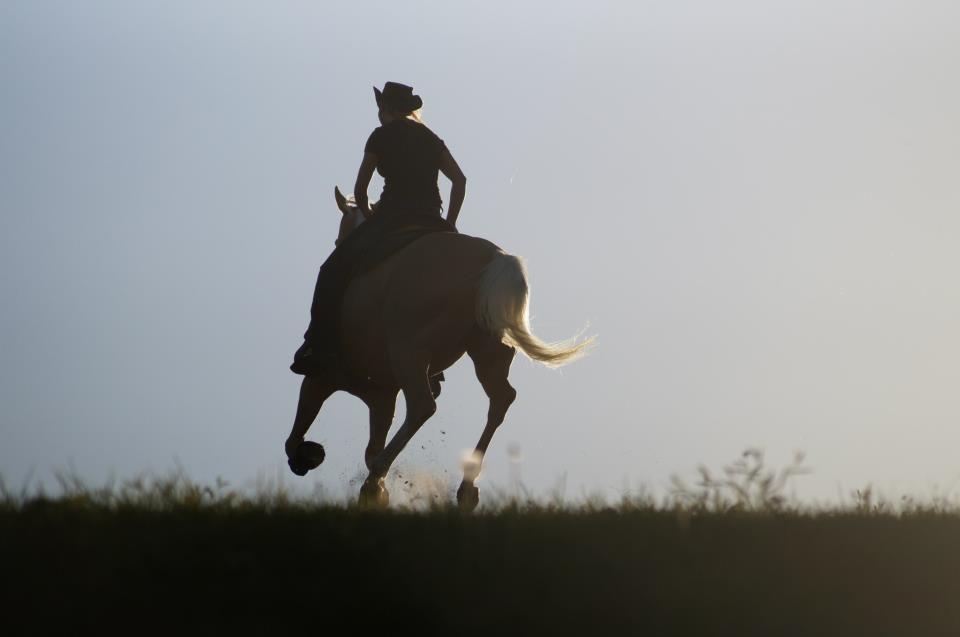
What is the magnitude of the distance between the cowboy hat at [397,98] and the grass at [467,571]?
4.11m

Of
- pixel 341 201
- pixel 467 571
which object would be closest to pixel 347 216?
pixel 341 201

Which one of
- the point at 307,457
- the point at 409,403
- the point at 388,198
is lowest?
the point at 307,457

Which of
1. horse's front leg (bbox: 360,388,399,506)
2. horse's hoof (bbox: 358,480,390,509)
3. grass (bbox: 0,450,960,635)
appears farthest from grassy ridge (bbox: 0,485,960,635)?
horse's front leg (bbox: 360,388,399,506)

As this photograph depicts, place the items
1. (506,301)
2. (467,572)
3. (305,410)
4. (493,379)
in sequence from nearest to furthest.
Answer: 1. (467,572)
2. (506,301)
3. (493,379)
4. (305,410)

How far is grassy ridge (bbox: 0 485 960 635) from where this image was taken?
6090 millimetres

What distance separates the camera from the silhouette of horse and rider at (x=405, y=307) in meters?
9.97

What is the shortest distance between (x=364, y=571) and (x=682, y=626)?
134 centimetres

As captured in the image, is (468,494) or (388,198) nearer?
(468,494)

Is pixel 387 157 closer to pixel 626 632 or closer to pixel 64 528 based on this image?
pixel 64 528

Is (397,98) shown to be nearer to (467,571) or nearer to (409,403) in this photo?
(409,403)

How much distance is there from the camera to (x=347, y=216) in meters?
11.3

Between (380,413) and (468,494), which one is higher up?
(380,413)

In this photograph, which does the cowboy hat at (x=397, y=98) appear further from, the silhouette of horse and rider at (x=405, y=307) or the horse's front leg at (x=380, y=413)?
the horse's front leg at (x=380, y=413)

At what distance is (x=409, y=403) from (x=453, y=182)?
5.93 ft
